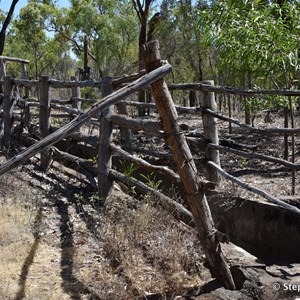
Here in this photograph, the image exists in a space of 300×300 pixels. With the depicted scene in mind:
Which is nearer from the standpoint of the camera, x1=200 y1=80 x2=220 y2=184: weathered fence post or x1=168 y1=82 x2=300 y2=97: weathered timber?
x1=168 y1=82 x2=300 y2=97: weathered timber

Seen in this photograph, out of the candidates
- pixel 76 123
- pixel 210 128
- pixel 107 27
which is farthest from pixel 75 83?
pixel 107 27

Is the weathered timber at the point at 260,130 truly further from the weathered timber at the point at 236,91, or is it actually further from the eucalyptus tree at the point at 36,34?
the eucalyptus tree at the point at 36,34

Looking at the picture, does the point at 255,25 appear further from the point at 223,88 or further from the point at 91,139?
the point at 91,139

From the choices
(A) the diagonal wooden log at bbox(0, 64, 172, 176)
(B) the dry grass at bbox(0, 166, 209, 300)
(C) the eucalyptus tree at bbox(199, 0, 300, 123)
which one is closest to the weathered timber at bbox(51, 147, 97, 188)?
(B) the dry grass at bbox(0, 166, 209, 300)

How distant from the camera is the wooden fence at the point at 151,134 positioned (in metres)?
3.20

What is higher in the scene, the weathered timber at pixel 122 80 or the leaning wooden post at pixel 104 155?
the weathered timber at pixel 122 80

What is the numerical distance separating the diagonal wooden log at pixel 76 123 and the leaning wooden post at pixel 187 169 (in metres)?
0.15

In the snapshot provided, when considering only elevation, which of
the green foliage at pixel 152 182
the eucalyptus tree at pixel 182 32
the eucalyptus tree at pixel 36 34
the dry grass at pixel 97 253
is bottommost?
the dry grass at pixel 97 253

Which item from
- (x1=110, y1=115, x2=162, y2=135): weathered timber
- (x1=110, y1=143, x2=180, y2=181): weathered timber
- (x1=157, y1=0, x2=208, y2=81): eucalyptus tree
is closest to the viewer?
(x1=110, y1=115, x2=162, y2=135): weathered timber

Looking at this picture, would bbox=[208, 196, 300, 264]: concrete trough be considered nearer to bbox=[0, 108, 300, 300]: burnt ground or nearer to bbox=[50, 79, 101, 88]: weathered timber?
bbox=[0, 108, 300, 300]: burnt ground

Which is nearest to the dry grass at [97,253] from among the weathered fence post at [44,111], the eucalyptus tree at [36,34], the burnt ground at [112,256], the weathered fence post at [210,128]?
the burnt ground at [112,256]

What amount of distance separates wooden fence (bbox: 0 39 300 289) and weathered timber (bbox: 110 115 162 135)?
1 cm

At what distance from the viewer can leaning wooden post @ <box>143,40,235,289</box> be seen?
338 cm

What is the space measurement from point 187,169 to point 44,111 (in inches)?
181
